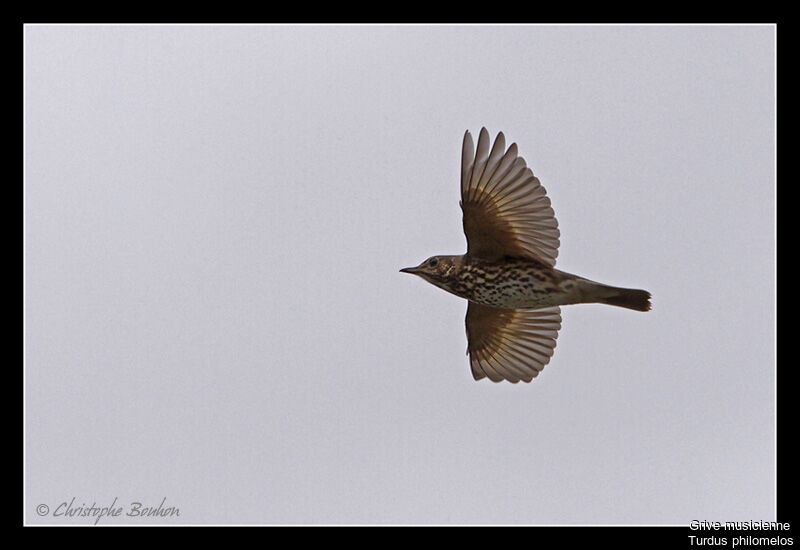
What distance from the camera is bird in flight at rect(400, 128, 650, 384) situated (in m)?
8.21

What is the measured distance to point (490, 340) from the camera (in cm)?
973

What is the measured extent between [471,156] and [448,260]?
929 mm

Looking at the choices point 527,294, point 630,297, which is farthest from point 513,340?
point 630,297

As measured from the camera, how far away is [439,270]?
8.65 metres

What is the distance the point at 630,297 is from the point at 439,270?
1.57 meters

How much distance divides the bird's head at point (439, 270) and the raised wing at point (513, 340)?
1.00m

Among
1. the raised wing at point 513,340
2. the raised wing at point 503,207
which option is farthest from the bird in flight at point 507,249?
the raised wing at point 513,340

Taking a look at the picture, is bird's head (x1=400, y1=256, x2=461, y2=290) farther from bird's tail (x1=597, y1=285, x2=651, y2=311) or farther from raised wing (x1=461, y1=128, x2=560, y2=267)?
bird's tail (x1=597, y1=285, x2=651, y2=311)

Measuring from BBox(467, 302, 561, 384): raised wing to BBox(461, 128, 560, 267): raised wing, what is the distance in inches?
46.1

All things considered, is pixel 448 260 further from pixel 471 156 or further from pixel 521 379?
pixel 521 379

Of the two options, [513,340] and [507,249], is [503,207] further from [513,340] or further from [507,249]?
[513,340]

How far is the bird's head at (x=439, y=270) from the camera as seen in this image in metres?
8.59

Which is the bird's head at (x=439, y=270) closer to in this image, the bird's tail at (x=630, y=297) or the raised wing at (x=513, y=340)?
the raised wing at (x=513, y=340)
